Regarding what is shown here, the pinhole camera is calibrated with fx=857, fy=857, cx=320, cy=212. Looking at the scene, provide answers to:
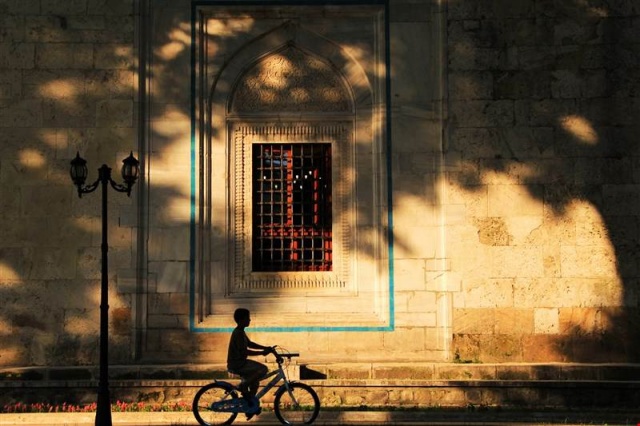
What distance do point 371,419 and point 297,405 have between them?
1043mm

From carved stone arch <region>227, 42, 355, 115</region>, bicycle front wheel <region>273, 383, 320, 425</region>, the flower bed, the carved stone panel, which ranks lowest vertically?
the flower bed

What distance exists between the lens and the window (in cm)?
1451

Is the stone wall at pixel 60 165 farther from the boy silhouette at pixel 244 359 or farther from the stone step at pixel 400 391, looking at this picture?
the boy silhouette at pixel 244 359

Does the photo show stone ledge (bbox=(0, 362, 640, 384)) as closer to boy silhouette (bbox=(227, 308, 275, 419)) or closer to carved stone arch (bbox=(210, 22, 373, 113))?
boy silhouette (bbox=(227, 308, 275, 419))

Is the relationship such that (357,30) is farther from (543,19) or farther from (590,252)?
(590,252)

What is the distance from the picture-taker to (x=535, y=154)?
14.2 metres

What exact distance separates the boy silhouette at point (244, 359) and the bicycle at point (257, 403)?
Result: 86 mm

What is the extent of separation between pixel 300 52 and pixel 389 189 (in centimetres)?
284

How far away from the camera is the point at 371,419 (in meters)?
11.7

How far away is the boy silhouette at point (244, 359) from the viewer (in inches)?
436

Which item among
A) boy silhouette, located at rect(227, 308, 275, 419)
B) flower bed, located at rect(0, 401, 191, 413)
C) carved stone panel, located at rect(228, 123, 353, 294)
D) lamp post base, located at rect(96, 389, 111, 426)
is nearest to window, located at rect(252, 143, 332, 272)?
carved stone panel, located at rect(228, 123, 353, 294)

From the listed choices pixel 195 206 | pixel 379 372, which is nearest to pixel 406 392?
pixel 379 372

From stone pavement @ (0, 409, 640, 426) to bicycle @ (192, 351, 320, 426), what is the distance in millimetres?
183

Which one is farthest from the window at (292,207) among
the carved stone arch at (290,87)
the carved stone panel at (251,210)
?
the carved stone arch at (290,87)
